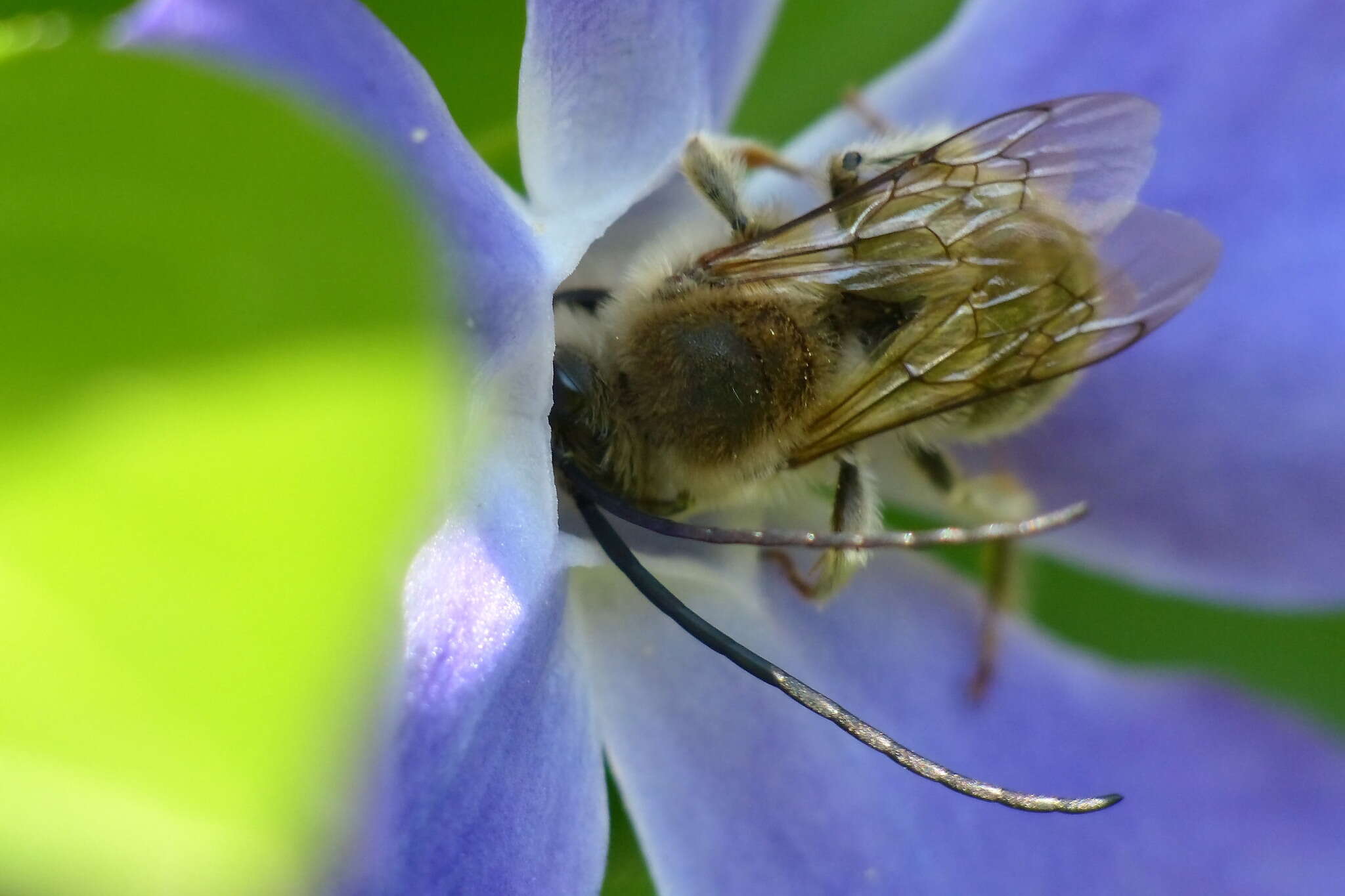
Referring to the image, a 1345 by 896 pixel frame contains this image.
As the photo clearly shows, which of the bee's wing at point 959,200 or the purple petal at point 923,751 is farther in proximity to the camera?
the purple petal at point 923,751

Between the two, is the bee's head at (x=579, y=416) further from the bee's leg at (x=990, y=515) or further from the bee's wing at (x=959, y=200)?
the bee's leg at (x=990, y=515)

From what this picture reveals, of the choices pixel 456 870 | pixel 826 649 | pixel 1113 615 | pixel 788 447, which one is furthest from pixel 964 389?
pixel 1113 615

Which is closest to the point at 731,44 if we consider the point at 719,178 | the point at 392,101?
the point at 719,178

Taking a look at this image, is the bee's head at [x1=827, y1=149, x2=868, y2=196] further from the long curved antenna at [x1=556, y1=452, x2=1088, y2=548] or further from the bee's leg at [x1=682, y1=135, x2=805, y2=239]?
the long curved antenna at [x1=556, y1=452, x2=1088, y2=548]

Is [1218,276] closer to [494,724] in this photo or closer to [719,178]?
[719,178]

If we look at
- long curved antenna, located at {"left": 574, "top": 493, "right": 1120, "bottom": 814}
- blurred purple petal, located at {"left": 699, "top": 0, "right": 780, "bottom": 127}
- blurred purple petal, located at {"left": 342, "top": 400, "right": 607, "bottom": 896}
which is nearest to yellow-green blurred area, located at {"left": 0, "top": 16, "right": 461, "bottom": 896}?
blurred purple petal, located at {"left": 342, "top": 400, "right": 607, "bottom": 896}

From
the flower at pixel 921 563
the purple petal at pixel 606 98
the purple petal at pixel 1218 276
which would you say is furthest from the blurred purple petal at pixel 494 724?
the purple petal at pixel 1218 276

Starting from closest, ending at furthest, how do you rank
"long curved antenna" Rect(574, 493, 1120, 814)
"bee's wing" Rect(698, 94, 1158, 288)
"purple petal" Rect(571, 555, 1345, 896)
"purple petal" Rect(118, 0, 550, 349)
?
"purple petal" Rect(118, 0, 550, 349) → "long curved antenna" Rect(574, 493, 1120, 814) → "bee's wing" Rect(698, 94, 1158, 288) → "purple petal" Rect(571, 555, 1345, 896)
